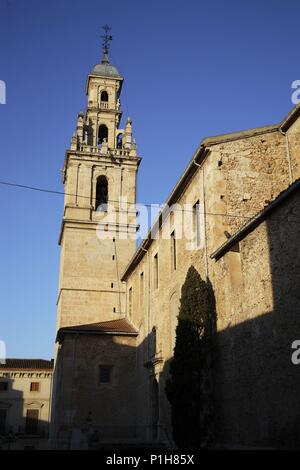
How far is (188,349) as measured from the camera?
14.9 metres

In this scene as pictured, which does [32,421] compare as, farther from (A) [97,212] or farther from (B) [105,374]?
(B) [105,374]

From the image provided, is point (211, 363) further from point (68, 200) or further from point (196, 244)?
point (68, 200)

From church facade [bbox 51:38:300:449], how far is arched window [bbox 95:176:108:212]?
92 millimetres

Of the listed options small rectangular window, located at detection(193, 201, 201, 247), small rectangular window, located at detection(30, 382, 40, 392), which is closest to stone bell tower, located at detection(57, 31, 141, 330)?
small rectangular window, located at detection(193, 201, 201, 247)

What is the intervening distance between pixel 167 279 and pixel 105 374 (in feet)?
21.7

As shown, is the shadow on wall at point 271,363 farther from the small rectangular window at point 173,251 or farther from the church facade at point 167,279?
the small rectangular window at point 173,251

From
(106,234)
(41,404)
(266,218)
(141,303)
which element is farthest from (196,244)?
(41,404)

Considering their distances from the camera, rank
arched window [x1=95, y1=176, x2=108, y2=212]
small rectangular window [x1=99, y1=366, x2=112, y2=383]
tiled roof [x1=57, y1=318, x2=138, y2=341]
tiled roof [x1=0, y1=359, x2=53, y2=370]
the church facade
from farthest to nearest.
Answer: tiled roof [x1=0, y1=359, x2=53, y2=370]
arched window [x1=95, y1=176, x2=108, y2=212]
tiled roof [x1=57, y1=318, x2=138, y2=341]
small rectangular window [x1=99, y1=366, x2=112, y2=383]
the church facade

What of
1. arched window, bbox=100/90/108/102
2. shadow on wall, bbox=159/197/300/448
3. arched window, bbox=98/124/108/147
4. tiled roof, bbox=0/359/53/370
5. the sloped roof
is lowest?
shadow on wall, bbox=159/197/300/448

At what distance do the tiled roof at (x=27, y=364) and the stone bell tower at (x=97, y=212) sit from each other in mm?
22987

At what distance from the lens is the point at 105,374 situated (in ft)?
80.6

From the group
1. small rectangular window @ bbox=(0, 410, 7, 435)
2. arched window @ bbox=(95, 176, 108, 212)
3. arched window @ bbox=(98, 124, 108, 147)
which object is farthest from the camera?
small rectangular window @ bbox=(0, 410, 7, 435)

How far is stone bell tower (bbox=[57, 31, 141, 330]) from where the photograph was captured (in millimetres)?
30250

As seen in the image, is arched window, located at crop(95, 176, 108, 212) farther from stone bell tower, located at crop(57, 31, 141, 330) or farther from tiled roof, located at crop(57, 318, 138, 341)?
tiled roof, located at crop(57, 318, 138, 341)
